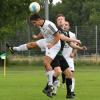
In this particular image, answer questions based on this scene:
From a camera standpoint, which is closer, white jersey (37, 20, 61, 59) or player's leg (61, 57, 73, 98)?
white jersey (37, 20, 61, 59)

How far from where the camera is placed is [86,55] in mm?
50812

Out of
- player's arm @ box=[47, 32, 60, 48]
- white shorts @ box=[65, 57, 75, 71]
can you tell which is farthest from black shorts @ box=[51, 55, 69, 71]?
white shorts @ box=[65, 57, 75, 71]

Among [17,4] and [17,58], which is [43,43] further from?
[17,58]

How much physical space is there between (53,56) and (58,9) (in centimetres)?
9065

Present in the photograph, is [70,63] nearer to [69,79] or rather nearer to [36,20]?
[69,79]

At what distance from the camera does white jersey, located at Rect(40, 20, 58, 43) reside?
14.9m

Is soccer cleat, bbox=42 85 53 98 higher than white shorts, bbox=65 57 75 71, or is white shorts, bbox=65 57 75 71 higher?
white shorts, bbox=65 57 75 71

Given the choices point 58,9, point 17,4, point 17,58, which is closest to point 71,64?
point 17,4

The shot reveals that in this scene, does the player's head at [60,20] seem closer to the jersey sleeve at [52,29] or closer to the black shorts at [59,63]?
the jersey sleeve at [52,29]

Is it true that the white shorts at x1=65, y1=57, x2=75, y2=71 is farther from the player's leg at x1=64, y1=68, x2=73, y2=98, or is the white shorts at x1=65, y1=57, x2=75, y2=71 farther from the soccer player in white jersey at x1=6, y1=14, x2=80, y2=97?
the soccer player in white jersey at x1=6, y1=14, x2=80, y2=97

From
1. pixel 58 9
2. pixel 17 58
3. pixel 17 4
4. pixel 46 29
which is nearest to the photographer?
pixel 46 29

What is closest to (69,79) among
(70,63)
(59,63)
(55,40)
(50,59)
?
(59,63)

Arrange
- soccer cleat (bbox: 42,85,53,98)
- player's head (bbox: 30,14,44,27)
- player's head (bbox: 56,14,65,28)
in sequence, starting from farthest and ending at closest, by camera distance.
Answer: player's head (bbox: 56,14,65,28) → player's head (bbox: 30,14,44,27) → soccer cleat (bbox: 42,85,53,98)

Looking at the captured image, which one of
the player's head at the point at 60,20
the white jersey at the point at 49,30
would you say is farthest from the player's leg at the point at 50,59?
the player's head at the point at 60,20
